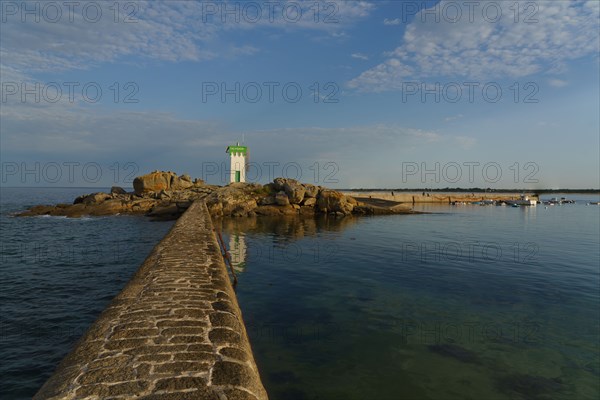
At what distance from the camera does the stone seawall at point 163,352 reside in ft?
11.1

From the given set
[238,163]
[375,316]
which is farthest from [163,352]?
[238,163]

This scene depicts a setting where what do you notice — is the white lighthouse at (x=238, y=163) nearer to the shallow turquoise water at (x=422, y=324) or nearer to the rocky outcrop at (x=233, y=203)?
the rocky outcrop at (x=233, y=203)

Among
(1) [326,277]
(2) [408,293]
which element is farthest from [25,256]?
(2) [408,293]

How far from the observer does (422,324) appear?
8.77m

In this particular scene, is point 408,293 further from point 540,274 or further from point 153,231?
point 153,231

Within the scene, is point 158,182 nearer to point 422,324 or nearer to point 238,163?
point 238,163

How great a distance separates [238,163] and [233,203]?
717 inches

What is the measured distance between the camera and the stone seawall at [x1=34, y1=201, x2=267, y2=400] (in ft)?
11.1

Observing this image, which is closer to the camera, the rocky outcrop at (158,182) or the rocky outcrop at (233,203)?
the rocky outcrop at (233,203)

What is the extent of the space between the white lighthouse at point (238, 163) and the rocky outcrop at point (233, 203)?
6302 millimetres

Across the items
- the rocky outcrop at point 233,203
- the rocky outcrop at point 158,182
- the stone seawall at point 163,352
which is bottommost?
the stone seawall at point 163,352

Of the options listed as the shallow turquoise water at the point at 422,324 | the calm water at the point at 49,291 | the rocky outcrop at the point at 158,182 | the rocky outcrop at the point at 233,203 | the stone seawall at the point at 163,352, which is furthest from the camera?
the rocky outcrop at the point at 158,182

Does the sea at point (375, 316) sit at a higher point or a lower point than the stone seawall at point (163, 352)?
lower

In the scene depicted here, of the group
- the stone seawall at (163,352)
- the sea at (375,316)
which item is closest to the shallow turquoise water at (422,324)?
the sea at (375,316)
